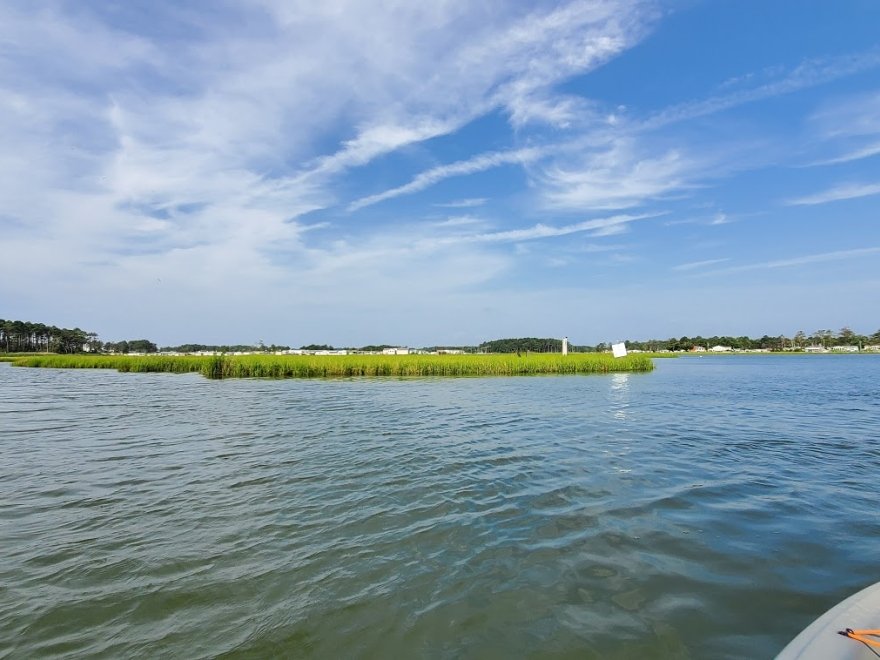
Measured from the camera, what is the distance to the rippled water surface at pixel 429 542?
3738 mm

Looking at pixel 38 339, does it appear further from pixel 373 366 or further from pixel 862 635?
pixel 862 635

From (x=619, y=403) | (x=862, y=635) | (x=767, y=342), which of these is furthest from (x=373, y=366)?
(x=767, y=342)

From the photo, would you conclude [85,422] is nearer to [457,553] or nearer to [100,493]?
[100,493]

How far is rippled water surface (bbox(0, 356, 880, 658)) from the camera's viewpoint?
147 inches

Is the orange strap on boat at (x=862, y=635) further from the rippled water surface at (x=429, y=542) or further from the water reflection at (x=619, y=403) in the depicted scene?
the water reflection at (x=619, y=403)

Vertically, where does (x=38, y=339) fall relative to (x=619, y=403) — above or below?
above

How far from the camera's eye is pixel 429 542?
5527 mm

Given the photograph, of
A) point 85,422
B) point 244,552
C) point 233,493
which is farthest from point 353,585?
point 85,422

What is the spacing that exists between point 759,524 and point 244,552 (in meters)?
6.57

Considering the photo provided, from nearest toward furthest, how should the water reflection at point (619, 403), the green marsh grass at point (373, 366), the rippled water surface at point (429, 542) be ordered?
1. the rippled water surface at point (429, 542)
2. the water reflection at point (619, 403)
3. the green marsh grass at point (373, 366)

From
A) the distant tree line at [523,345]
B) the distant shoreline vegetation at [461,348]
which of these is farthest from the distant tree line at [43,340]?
the distant tree line at [523,345]

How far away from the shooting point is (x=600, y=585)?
4.52 meters

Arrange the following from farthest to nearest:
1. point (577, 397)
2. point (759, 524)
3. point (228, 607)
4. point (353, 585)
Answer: point (577, 397)
point (759, 524)
point (353, 585)
point (228, 607)

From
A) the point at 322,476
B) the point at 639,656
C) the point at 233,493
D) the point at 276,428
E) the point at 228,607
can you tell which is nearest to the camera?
the point at 639,656
